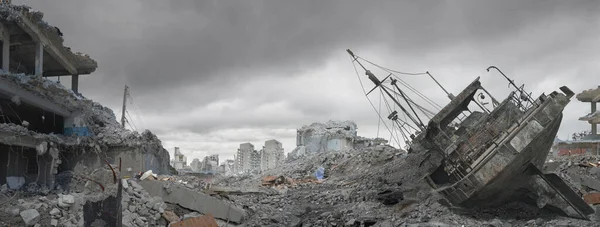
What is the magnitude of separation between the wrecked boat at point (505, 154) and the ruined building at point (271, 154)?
92.6 ft

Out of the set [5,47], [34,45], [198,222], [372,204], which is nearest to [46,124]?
[34,45]

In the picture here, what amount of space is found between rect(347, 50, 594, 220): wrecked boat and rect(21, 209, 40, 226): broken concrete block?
9.61m

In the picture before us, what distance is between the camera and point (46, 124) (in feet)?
60.6

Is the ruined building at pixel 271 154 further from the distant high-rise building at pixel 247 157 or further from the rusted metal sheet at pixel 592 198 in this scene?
the rusted metal sheet at pixel 592 198

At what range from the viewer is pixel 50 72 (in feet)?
76.4

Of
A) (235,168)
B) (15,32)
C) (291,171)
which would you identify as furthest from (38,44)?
(235,168)

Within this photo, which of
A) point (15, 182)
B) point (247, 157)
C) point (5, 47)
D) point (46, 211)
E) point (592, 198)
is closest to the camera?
point (46, 211)

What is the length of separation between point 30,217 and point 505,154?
432 inches

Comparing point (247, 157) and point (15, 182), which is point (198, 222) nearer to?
point (15, 182)

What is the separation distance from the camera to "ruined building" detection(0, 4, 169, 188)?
46.5 feet

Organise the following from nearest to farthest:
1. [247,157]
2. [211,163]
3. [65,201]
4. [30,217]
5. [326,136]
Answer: [30,217], [65,201], [326,136], [211,163], [247,157]

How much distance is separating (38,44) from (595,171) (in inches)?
948

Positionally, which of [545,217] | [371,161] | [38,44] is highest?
[38,44]

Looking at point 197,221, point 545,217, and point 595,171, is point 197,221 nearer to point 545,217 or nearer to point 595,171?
point 545,217
